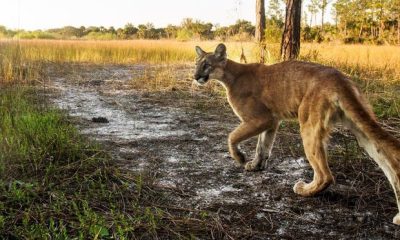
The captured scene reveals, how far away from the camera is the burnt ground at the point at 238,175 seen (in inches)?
112

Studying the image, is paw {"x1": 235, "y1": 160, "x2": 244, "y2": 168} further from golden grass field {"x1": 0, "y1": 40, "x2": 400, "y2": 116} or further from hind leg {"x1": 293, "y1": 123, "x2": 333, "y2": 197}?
golden grass field {"x1": 0, "y1": 40, "x2": 400, "y2": 116}

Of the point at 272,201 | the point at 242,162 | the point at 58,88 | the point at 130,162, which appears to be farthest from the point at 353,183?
the point at 58,88

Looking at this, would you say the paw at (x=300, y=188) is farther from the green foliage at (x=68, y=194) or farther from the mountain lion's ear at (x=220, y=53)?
the mountain lion's ear at (x=220, y=53)

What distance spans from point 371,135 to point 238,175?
Result: 1.46 metres

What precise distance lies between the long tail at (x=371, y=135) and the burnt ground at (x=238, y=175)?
373 mm

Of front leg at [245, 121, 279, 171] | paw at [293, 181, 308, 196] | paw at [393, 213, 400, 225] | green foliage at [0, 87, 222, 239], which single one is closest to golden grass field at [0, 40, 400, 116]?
front leg at [245, 121, 279, 171]

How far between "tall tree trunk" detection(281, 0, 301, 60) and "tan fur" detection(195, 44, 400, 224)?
4483 mm

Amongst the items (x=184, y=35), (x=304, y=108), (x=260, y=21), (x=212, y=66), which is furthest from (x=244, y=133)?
(x=184, y=35)

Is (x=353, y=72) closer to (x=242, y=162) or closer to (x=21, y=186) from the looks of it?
(x=242, y=162)

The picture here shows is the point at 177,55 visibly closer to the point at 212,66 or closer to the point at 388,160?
the point at 212,66

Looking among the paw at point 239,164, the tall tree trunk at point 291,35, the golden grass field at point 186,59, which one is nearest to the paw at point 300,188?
the paw at point 239,164

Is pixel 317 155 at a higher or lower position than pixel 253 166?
higher

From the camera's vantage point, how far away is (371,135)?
2.69 meters

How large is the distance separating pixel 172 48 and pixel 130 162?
51.3 feet
